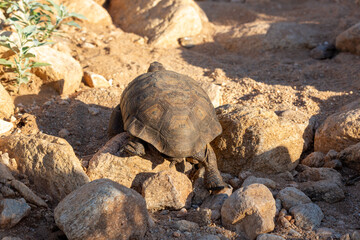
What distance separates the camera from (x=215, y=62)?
698cm

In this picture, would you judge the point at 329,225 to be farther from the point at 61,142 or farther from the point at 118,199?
the point at 61,142

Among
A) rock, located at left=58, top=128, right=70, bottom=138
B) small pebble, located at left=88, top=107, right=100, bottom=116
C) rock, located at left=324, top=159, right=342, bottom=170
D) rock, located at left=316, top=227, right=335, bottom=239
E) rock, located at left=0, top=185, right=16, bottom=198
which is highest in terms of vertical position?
rock, located at left=0, top=185, right=16, bottom=198

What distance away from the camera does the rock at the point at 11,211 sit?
2924mm

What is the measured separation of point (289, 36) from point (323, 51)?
790mm

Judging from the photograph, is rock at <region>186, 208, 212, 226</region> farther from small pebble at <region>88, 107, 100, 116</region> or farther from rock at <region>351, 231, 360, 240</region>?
small pebble at <region>88, 107, 100, 116</region>

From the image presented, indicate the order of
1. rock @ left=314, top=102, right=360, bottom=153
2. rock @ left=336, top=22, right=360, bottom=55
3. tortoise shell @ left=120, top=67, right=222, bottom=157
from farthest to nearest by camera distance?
1. rock @ left=336, top=22, right=360, bottom=55
2. rock @ left=314, top=102, right=360, bottom=153
3. tortoise shell @ left=120, top=67, right=222, bottom=157

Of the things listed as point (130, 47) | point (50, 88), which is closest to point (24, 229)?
point (50, 88)

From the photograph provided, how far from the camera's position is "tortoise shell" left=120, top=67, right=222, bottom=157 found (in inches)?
145

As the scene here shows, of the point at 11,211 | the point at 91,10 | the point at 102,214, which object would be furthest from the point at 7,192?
the point at 91,10

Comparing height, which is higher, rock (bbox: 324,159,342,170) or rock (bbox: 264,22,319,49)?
rock (bbox: 264,22,319,49)

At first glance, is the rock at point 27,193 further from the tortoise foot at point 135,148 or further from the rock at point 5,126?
the rock at point 5,126

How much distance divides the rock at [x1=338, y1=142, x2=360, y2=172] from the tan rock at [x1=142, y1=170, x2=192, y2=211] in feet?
6.22

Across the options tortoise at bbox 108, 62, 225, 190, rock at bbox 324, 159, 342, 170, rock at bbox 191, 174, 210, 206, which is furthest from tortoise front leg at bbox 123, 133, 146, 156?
rock at bbox 324, 159, 342, 170

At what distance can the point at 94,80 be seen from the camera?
227 inches
